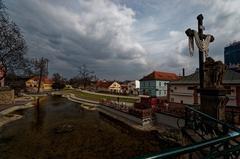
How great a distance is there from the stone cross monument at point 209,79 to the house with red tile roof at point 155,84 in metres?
45.5

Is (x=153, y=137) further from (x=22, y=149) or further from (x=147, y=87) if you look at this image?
(x=147, y=87)

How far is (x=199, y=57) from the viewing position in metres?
7.52

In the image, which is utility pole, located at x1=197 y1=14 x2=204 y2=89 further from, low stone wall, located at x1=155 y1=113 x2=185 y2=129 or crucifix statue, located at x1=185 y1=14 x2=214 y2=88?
low stone wall, located at x1=155 y1=113 x2=185 y2=129

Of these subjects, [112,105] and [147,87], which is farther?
[147,87]

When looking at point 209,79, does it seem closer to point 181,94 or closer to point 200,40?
point 200,40

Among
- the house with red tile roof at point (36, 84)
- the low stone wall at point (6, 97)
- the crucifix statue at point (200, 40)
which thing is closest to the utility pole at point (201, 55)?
the crucifix statue at point (200, 40)

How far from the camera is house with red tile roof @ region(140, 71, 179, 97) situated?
5288 cm

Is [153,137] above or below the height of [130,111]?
below

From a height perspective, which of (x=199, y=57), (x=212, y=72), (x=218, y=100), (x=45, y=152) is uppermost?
(x=199, y=57)

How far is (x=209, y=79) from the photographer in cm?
654

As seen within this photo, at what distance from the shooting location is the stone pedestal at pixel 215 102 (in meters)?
5.78

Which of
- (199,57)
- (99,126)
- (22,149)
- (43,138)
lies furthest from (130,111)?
(199,57)

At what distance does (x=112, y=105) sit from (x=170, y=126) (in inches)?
490

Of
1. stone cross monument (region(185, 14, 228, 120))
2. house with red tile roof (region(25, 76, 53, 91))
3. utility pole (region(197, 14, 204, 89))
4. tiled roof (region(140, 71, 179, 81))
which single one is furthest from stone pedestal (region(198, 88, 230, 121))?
house with red tile roof (region(25, 76, 53, 91))
